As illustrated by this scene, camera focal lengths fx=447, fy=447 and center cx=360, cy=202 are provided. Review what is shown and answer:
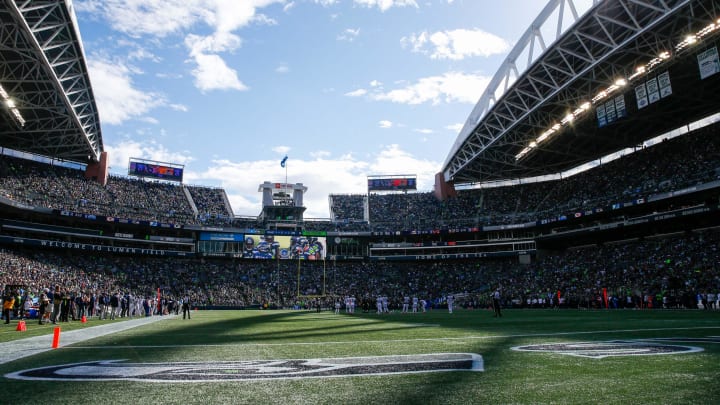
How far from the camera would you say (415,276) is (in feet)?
203

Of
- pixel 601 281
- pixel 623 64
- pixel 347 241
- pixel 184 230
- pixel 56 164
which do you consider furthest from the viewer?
pixel 347 241

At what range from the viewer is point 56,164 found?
57.0 meters

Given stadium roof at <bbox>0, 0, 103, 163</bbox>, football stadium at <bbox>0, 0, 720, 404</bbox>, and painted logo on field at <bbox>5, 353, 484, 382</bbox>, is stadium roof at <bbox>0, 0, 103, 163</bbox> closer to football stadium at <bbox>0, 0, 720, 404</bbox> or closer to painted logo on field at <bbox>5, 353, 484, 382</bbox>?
football stadium at <bbox>0, 0, 720, 404</bbox>

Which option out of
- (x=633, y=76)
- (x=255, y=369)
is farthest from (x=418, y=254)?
(x=255, y=369)

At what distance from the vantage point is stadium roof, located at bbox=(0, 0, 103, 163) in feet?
92.6

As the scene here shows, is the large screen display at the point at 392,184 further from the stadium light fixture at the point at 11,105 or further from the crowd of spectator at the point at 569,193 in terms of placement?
the stadium light fixture at the point at 11,105

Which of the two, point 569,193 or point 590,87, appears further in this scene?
point 569,193

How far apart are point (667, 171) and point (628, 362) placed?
147ft

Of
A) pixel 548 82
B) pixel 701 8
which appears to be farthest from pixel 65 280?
pixel 701 8

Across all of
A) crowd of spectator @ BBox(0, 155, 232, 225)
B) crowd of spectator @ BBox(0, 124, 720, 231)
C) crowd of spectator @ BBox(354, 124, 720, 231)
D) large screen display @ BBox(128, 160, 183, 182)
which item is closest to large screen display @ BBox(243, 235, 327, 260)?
crowd of spectator @ BBox(0, 124, 720, 231)

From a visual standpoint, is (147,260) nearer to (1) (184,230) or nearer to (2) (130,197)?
(1) (184,230)

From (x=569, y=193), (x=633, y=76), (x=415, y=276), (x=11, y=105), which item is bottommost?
(x=415, y=276)

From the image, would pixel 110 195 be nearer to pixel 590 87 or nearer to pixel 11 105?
pixel 11 105

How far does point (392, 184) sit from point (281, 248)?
23.6 metres
